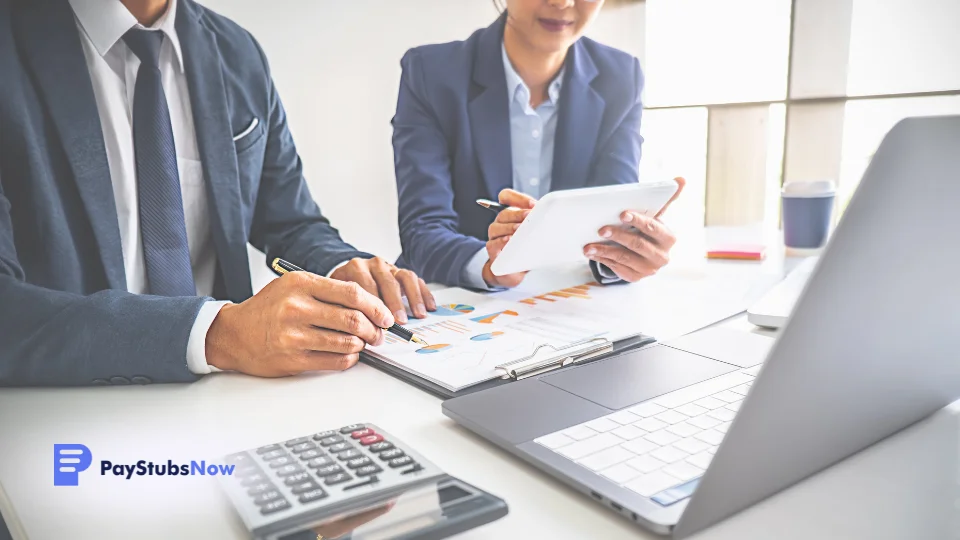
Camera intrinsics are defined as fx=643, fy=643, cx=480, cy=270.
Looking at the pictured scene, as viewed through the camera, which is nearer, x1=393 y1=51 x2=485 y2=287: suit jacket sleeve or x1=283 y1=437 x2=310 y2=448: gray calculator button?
x1=283 y1=437 x2=310 y2=448: gray calculator button

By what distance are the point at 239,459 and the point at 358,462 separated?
0.08 meters

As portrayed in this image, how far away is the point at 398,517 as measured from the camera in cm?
37

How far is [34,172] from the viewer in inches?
35.2

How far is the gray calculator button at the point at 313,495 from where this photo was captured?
38 cm

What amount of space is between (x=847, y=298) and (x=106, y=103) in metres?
1.12

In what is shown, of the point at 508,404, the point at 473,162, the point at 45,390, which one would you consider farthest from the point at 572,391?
the point at 473,162

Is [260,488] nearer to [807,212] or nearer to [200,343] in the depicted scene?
[200,343]

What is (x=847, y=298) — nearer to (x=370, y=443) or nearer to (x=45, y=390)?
(x=370, y=443)

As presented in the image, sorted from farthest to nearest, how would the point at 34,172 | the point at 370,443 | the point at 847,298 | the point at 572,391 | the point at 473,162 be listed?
the point at 473,162
the point at 34,172
the point at 572,391
the point at 370,443
the point at 847,298

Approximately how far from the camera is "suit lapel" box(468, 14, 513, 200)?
4.99 ft

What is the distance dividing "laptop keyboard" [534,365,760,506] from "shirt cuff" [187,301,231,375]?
0.37 metres

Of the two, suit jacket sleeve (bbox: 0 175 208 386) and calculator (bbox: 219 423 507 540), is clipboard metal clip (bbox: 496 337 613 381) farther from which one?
suit jacket sleeve (bbox: 0 175 208 386)

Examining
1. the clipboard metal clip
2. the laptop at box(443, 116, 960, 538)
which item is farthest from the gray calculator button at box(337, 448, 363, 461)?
the clipboard metal clip

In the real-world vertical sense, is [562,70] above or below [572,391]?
above
